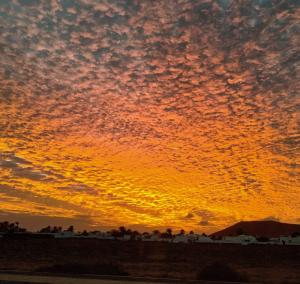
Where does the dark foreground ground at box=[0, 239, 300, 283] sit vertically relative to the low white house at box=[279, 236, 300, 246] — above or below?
below

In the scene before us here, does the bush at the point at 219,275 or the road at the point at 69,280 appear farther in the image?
the bush at the point at 219,275

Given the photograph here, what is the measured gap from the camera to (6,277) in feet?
62.3

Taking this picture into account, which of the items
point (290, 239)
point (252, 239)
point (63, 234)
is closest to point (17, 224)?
point (63, 234)

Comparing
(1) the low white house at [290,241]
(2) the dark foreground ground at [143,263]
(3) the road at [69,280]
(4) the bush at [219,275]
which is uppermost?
(1) the low white house at [290,241]

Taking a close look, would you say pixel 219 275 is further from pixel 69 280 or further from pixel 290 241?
pixel 290 241

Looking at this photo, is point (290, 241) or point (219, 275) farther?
point (290, 241)

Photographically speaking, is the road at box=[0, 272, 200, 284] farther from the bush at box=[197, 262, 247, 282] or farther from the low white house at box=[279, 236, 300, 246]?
the low white house at box=[279, 236, 300, 246]

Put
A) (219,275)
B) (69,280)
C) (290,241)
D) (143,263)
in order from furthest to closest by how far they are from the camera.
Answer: (290,241) → (143,263) → (219,275) → (69,280)

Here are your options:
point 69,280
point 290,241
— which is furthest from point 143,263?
point 290,241

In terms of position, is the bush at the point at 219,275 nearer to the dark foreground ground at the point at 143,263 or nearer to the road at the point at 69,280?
the dark foreground ground at the point at 143,263

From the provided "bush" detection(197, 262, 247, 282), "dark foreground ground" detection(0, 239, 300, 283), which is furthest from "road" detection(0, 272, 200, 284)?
"bush" detection(197, 262, 247, 282)

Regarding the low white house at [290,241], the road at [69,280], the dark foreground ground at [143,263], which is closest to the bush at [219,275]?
the dark foreground ground at [143,263]

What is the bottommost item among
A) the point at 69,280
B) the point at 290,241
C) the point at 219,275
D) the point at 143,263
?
the point at 69,280

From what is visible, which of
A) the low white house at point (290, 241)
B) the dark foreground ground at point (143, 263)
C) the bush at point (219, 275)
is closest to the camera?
the bush at point (219, 275)
